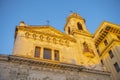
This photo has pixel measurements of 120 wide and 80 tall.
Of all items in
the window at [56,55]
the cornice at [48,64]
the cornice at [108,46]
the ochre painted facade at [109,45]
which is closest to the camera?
the cornice at [48,64]

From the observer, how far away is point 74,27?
84.0ft

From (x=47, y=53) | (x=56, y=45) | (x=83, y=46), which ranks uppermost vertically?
(x=83, y=46)

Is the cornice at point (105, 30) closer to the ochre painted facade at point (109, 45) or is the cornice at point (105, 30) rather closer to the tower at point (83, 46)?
the ochre painted facade at point (109, 45)

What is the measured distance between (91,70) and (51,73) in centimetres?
536

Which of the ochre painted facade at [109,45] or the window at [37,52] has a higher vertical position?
the ochre painted facade at [109,45]

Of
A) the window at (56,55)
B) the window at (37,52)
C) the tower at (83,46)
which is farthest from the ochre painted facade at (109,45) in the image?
the window at (37,52)

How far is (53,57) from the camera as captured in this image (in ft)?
60.5

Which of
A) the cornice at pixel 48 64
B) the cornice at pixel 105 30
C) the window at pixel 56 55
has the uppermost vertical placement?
the cornice at pixel 105 30

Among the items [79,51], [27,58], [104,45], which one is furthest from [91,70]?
[104,45]

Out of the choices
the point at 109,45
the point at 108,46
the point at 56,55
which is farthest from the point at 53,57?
the point at 108,46

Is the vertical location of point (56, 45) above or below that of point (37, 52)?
above

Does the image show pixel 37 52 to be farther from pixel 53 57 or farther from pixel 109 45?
pixel 109 45

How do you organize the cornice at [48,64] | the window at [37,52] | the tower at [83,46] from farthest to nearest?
the tower at [83,46]
the window at [37,52]
the cornice at [48,64]

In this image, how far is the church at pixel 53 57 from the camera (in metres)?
15.1
